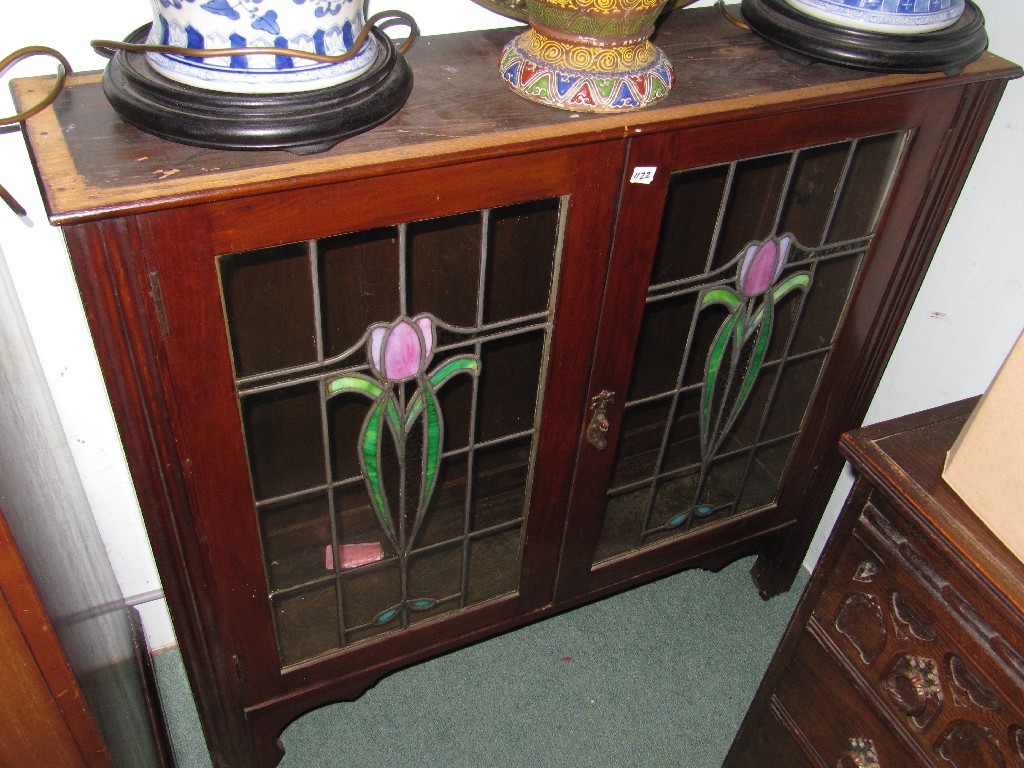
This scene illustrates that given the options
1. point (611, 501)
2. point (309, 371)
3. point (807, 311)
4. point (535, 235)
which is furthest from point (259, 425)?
point (807, 311)

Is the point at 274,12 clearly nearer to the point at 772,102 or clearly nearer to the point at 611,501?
the point at 772,102

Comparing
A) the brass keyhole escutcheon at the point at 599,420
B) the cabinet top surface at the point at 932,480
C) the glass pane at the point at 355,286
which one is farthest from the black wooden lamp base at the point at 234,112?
the cabinet top surface at the point at 932,480

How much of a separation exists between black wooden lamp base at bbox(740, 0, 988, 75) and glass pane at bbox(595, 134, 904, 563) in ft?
0.42

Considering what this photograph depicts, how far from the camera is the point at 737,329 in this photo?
1.43m

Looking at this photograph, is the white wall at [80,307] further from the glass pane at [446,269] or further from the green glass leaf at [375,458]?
the green glass leaf at [375,458]

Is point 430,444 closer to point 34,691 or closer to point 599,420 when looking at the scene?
point 599,420

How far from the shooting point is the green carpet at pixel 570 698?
66.1 inches

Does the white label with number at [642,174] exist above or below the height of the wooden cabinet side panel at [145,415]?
above

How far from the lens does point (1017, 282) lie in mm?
1468

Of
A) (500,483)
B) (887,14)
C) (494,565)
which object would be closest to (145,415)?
(500,483)

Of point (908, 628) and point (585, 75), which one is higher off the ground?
point (585, 75)

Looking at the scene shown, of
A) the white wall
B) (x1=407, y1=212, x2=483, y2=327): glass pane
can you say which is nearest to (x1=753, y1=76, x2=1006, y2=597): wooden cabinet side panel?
the white wall

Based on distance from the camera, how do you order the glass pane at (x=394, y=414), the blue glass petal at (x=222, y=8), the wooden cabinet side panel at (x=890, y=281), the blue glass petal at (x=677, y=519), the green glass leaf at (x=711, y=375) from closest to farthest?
1. the blue glass petal at (x=222, y=8)
2. the glass pane at (x=394, y=414)
3. the wooden cabinet side panel at (x=890, y=281)
4. the green glass leaf at (x=711, y=375)
5. the blue glass petal at (x=677, y=519)

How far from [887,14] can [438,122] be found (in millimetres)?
626
